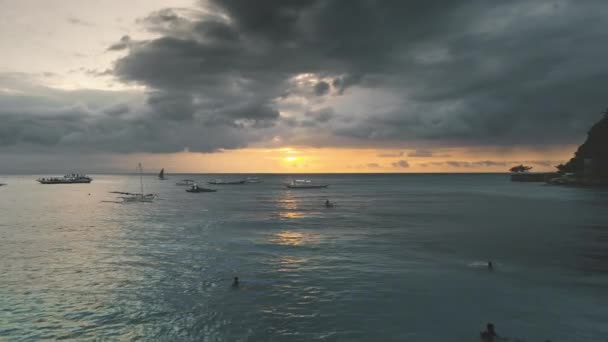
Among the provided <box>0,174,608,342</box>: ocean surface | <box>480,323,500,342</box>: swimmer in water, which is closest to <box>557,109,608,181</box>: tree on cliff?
<box>0,174,608,342</box>: ocean surface

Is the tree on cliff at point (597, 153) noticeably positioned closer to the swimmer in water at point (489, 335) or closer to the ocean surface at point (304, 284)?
the ocean surface at point (304, 284)

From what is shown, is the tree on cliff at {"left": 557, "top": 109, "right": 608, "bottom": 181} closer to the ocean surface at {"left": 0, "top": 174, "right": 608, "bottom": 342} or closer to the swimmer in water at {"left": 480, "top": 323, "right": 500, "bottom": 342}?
the ocean surface at {"left": 0, "top": 174, "right": 608, "bottom": 342}

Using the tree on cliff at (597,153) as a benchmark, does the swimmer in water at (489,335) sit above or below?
below

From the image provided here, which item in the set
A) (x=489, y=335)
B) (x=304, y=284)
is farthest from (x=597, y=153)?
(x=489, y=335)

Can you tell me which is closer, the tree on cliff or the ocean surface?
the ocean surface

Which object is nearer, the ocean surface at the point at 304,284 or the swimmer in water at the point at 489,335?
the swimmer in water at the point at 489,335

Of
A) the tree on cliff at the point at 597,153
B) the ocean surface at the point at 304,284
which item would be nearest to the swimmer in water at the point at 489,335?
the ocean surface at the point at 304,284

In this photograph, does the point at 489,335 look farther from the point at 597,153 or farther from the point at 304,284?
the point at 597,153

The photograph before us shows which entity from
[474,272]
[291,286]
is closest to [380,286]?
[291,286]

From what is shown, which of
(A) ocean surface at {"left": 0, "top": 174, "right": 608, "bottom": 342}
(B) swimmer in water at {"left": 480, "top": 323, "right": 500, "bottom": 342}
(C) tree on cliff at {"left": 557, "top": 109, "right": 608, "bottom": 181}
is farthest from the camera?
(C) tree on cliff at {"left": 557, "top": 109, "right": 608, "bottom": 181}

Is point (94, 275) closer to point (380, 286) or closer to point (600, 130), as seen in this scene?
point (380, 286)

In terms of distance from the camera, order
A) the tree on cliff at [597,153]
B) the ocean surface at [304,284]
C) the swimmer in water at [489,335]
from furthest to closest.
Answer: the tree on cliff at [597,153], the ocean surface at [304,284], the swimmer in water at [489,335]

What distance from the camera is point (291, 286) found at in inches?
1172

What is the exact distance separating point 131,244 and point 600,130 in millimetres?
205540
